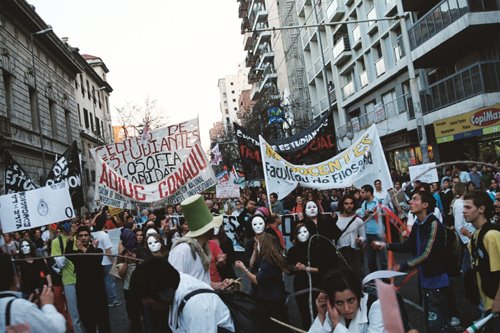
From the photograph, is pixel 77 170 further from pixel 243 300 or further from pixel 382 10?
pixel 382 10

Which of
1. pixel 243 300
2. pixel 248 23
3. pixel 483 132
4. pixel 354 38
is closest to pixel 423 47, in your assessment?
pixel 483 132

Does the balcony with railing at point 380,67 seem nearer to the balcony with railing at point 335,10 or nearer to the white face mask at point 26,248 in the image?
the balcony with railing at point 335,10

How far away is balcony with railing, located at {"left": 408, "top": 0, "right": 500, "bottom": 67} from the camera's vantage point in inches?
741

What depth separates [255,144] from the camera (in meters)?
13.5

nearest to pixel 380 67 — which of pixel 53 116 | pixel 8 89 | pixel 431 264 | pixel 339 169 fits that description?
pixel 8 89

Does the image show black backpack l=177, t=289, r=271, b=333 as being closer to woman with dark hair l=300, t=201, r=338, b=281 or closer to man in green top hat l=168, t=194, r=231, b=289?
man in green top hat l=168, t=194, r=231, b=289

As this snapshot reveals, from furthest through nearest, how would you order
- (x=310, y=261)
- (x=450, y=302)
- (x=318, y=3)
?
1. (x=318, y=3)
2. (x=310, y=261)
3. (x=450, y=302)

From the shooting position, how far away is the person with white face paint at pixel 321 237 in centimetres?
576

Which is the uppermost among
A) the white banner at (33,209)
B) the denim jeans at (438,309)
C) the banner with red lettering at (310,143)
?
the banner with red lettering at (310,143)

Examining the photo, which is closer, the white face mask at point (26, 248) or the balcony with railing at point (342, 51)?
the white face mask at point (26, 248)

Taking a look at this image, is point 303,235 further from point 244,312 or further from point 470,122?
point 470,122

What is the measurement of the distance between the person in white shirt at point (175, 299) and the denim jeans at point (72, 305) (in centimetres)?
467

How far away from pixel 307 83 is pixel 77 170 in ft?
118

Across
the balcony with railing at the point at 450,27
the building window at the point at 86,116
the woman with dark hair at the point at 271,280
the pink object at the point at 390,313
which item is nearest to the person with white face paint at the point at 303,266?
the woman with dark hair at the point at 271,280
